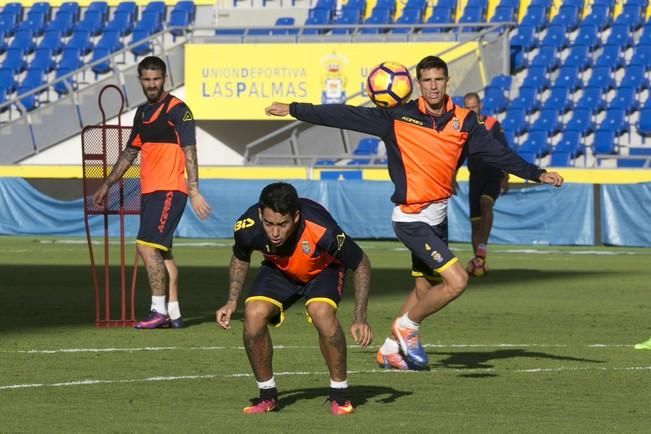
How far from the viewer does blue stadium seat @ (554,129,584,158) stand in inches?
1271

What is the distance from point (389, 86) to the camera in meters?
11.4

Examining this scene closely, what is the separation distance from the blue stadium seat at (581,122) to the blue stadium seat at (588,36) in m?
2.75

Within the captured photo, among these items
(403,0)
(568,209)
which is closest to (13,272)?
(568,209)

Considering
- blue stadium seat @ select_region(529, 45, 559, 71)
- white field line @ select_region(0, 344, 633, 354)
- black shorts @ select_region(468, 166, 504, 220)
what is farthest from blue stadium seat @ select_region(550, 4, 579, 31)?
white field line @ select_region(0, 344, 633, 354)

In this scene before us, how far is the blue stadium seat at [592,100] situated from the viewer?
3369 cm

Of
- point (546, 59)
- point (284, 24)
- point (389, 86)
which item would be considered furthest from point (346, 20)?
point (389, 86)

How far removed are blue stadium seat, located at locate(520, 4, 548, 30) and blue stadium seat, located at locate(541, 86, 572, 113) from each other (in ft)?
10.2

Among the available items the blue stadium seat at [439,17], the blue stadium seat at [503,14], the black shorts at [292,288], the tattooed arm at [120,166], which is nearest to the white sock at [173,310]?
the tattooed arm at [120,166]

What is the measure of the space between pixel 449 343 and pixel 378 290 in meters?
5.74

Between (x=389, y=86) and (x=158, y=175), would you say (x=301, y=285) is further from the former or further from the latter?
(x=158, y=175)

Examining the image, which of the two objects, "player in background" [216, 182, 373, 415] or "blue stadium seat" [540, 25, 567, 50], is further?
"blue stadium seat" [540, 25, 567, 50]

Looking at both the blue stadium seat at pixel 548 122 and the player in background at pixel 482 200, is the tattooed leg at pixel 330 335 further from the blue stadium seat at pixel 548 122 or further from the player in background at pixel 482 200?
the blue stadium seat at pixel 548 122

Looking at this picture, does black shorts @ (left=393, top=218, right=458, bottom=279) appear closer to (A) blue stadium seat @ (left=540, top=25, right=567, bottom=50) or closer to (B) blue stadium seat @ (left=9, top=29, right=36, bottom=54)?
(A) blue stadium seat @ (left=540, top=25, right=567, bottom=50)

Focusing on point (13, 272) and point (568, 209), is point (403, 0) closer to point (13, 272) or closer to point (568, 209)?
point (568, 209)
